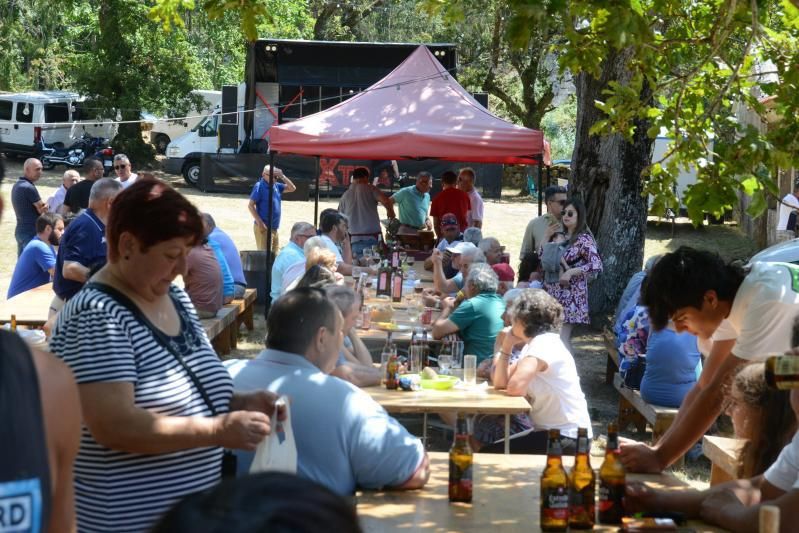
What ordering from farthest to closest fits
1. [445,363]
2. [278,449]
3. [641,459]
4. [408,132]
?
[408,132] < [445,363] < [641,459] < [278,449]

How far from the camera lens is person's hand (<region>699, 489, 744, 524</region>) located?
3.17 metres

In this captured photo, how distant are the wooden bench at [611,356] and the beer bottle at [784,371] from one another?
6491 millimetres

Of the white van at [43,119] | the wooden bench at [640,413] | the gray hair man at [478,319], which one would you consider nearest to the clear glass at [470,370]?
the gray hair man at [478,319]

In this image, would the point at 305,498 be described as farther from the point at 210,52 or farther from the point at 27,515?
the point at 210,52

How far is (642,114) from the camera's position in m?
5.86

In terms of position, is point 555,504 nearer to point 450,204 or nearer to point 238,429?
point 238,429

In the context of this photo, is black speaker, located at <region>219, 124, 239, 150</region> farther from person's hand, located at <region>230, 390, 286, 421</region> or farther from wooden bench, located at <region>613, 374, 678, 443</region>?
person's hand, located at <region>230, 390, 286, 421</region>

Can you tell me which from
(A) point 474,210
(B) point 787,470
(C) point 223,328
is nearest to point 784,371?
(B) point 787,470

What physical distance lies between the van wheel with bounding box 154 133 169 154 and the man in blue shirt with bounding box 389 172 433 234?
20226mm

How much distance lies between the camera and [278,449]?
294 cm

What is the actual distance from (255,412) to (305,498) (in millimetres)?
1835

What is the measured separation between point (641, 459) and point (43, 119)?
94.0 feet

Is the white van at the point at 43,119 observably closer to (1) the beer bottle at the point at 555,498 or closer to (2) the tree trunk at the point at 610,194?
(2) the tree trunk at the point at 610,194

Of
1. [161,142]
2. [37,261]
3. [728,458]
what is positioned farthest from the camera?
[161,142]
